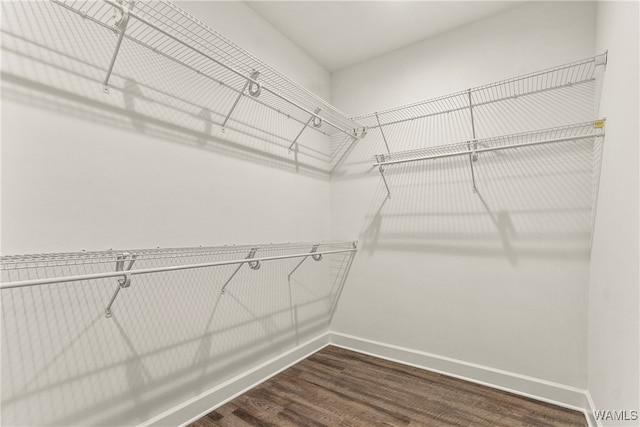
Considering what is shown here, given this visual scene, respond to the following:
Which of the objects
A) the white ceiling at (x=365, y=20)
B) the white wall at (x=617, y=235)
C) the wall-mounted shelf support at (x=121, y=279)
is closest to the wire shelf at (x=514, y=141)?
the white wall at (x=617, y=235)

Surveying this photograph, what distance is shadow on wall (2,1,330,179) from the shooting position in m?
1.07

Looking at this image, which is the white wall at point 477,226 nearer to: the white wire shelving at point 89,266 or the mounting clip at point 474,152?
the mounting clip at point 474,152

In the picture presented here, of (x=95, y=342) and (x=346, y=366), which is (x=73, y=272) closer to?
(x=95, y=342)

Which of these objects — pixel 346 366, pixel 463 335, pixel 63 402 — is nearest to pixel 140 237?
pixel 63 402

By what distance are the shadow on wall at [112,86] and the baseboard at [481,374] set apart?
1.73 m

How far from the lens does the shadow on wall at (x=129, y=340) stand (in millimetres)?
1053

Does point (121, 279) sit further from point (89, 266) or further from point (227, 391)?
point (227, 391)

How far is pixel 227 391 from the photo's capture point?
68.1 inches

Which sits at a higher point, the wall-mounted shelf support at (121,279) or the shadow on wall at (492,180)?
the shadow on wall at (492,180)

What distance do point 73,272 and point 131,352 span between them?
1.48 feet

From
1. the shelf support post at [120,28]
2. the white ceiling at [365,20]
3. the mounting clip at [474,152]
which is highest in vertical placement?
the white ceiling at [365,20]

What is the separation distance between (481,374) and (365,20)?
2558 mm

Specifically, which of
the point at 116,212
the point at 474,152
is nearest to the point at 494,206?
the point at 474,152

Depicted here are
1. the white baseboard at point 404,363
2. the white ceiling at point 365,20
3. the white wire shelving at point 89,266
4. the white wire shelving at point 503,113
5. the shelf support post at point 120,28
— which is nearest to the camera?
the white wire shelving at point 89,266
